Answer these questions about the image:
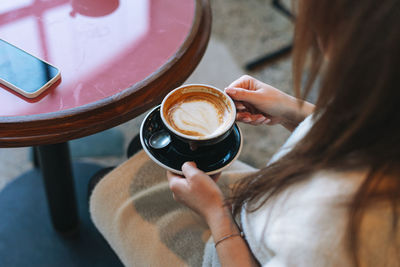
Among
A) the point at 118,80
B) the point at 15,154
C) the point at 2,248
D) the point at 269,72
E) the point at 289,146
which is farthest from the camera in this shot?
the point at 269,72

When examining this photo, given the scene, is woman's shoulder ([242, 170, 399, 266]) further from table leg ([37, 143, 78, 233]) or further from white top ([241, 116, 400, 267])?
table leg ([37, 143, 78, 233])

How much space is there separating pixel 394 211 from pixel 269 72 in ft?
4.68

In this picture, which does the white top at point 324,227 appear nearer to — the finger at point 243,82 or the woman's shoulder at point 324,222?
the woman's shoulder at point 324,222

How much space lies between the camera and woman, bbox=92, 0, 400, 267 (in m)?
0.48

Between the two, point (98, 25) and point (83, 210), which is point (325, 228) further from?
point (83, 210)

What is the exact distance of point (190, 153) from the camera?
0.79 meters

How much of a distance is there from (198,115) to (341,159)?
1.05 ft

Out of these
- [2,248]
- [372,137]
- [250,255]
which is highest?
[372,137]

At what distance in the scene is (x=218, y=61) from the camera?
76.2 inches

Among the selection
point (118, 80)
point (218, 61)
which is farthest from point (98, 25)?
point (218, 61)

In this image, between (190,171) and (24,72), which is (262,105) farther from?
(24,72)

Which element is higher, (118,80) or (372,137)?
(372,137)

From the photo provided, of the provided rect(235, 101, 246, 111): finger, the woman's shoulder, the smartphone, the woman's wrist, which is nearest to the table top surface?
the smartphone

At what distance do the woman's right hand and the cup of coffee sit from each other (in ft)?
0.20
